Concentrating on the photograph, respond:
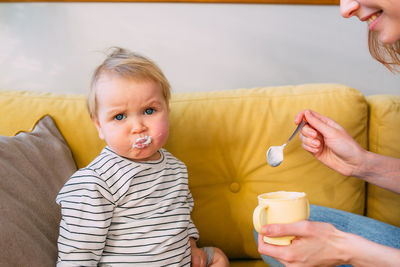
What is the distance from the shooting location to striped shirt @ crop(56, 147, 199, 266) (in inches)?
39.4

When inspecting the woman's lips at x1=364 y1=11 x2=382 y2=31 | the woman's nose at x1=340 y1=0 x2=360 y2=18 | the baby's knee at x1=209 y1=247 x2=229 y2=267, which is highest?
the woman's nose at x1=340 y1=0 x2=360 y2=18

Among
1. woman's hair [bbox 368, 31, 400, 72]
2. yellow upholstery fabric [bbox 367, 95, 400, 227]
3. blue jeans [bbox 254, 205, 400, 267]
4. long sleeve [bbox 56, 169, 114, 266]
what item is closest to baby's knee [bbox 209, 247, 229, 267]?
blue jeans [bbox 254, 205, 400, 267]

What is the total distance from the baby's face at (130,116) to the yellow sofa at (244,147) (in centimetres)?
32

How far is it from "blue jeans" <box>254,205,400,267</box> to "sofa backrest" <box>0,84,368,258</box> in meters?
0.16

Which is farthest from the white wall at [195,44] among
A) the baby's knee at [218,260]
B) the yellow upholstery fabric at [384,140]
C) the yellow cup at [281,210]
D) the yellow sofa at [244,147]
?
the yellow cup at [281,210]

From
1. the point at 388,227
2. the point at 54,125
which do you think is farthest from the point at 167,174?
the point at 388,227

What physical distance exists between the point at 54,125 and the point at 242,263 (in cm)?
85

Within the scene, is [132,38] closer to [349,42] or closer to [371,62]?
[349,42]

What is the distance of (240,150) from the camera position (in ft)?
4.72

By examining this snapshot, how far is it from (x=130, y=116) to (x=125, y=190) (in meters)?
0.20

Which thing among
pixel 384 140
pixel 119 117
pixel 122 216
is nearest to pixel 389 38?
pixel 384 140

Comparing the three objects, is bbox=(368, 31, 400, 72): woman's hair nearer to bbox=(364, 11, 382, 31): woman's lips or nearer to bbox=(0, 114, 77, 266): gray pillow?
bbox=(364, 11, 382, 31): woman's lips

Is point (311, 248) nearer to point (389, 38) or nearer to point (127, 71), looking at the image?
point (389, 38)

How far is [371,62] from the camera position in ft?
6.09
